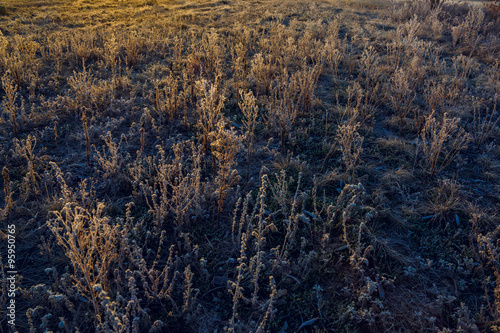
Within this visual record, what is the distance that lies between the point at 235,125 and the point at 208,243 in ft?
7.76

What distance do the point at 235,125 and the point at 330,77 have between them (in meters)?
2.92

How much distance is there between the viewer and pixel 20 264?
8.83 ft

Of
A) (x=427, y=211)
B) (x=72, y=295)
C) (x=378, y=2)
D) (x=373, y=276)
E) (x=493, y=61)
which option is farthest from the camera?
(x=378, y=2)

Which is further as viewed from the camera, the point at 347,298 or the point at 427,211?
the point at 427,211

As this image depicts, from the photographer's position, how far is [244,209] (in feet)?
8.86

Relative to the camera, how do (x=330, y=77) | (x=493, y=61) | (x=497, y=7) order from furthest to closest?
1. (x=497, y=7)
2. (x=493, y=61)
3. (x=330, y=77)

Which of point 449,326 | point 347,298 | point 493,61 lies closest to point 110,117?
point 347,298

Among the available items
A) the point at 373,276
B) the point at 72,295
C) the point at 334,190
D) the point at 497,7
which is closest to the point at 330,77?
the point at 334,190

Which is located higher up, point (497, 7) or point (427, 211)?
point (497, 7)

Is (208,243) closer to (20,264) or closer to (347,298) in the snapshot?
(347,298)

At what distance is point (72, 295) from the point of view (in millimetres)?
2322

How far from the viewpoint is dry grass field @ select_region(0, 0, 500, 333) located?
233cm

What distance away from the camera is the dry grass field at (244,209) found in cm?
233

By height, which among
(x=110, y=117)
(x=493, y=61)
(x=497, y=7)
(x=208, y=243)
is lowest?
(x=208, y=243)
